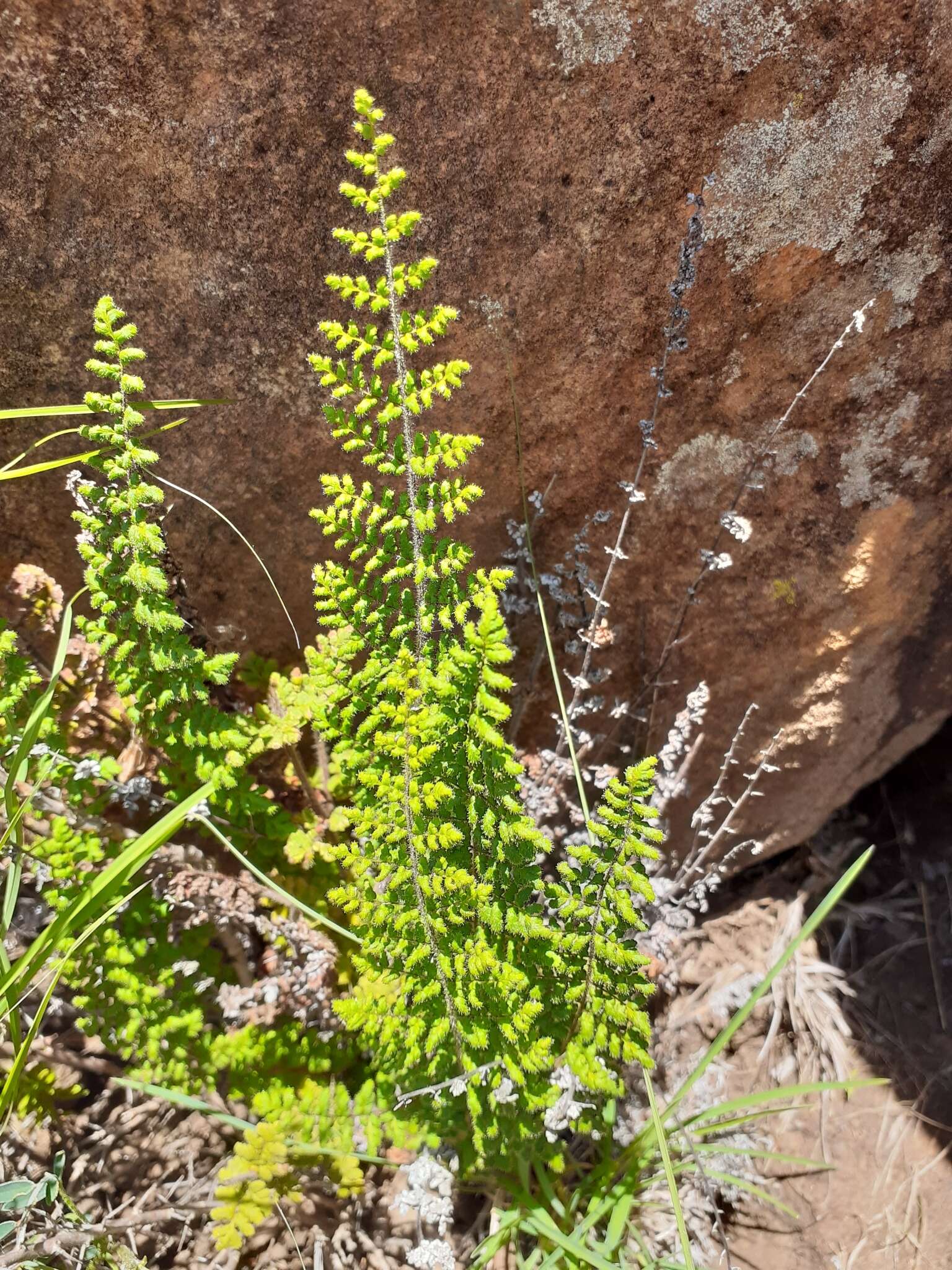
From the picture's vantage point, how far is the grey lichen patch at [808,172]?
1.66 m

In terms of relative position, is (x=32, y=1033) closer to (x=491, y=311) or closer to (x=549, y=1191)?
(x=549, y=1191)

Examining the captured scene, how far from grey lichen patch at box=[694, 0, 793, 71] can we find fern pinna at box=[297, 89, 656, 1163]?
2.14 ft

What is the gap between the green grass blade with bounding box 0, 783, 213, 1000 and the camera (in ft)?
4.71

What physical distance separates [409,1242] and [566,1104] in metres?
0.63

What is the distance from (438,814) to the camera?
4.77 ft

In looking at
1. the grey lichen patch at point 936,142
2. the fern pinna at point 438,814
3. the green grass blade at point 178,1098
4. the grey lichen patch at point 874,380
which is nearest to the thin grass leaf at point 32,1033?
the green grass blade at point 178,1098

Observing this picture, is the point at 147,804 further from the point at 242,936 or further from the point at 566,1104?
the point at 566,1104

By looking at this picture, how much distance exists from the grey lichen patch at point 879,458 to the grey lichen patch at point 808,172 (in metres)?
0.40

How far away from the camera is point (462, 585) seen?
206 cm

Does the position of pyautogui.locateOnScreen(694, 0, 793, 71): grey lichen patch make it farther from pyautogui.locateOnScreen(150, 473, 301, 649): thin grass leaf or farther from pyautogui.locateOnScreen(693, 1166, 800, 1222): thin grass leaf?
pyautogui.locateOnScreen(693, 1166, 800, 1222): thin grass leaf

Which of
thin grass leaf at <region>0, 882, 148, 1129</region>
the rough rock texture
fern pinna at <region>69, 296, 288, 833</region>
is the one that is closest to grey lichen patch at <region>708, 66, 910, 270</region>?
the rough rock texture

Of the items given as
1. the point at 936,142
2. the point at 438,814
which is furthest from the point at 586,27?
the point at 438,814

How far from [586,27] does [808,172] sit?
53cm

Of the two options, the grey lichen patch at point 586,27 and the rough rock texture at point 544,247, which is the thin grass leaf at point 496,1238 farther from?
the grey lichen patch at point 586,27
